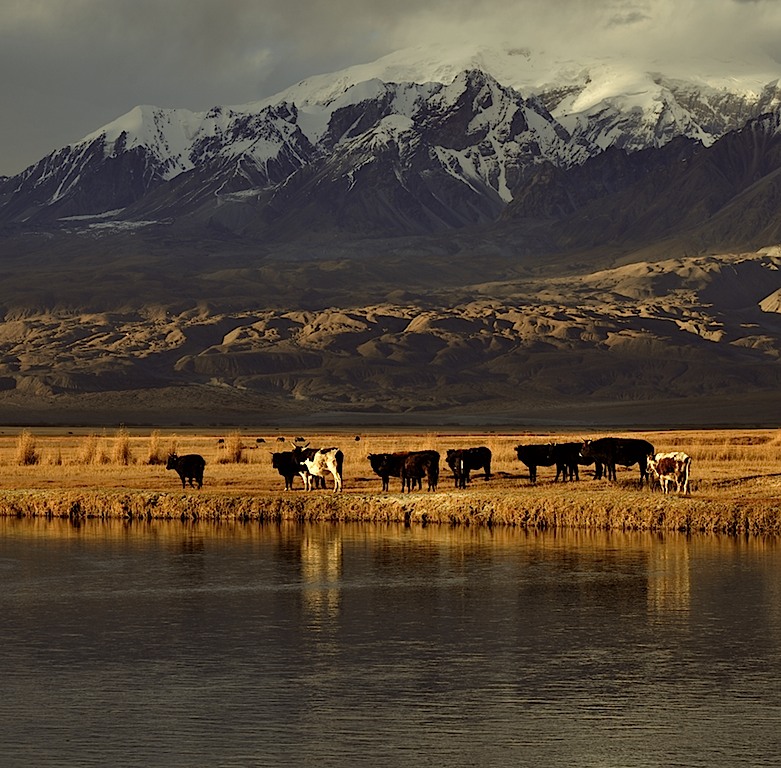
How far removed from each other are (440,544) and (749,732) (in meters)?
20.0

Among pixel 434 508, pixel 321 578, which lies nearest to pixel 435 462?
pixel 434 508

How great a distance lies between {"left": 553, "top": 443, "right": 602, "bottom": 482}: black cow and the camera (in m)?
52.3

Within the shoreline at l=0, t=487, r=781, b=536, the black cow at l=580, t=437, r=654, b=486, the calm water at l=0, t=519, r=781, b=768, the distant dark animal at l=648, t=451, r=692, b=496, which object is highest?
the black cow at l=580, t=437, r=654, b=486

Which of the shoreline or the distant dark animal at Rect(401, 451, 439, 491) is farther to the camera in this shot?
the distant dark animal at Rect(401, 451, 439, 491)

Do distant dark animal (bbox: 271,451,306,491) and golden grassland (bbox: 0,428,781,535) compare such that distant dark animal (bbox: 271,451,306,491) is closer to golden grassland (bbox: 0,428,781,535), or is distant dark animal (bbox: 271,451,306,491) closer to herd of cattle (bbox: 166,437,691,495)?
herd of cattle (bbox: 166,437,691,495)

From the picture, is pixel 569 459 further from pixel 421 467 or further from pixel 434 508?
pixel 434 508

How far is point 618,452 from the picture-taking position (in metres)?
51.8

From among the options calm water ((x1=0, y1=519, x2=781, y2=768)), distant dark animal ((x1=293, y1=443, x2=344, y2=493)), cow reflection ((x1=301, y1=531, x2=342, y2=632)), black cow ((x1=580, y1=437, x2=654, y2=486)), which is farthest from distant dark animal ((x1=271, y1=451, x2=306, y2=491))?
black cow ((x1=580, y1=437, x2=654, y2=486))

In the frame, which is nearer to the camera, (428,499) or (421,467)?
(428,499)

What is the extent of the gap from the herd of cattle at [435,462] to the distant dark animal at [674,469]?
3.58 feet

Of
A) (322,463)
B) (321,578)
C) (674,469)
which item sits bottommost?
(321,578)

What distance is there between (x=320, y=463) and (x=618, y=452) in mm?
9922

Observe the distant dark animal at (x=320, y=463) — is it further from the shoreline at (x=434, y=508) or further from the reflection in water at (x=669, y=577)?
the reflection in water at (x=669, y=577)

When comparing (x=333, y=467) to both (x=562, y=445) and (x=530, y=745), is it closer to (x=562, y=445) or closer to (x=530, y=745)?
(x=562, y=445)
